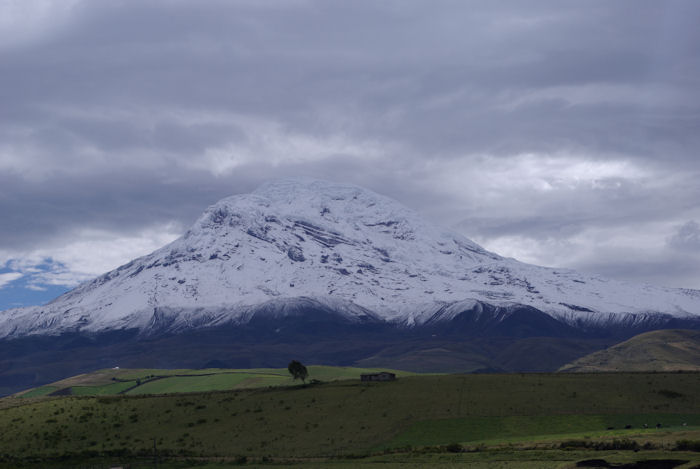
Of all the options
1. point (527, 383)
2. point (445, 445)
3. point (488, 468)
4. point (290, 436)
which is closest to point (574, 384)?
point (527, 383)

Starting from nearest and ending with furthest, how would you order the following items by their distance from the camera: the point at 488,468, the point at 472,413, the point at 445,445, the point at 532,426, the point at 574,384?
the point at 488,468 < the point at 445,445 < the point at 532,426 < the point at 472,413 < the point at 574,384

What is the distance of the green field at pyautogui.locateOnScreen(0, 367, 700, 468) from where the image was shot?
9488 centimetres

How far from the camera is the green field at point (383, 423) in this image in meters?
94.9

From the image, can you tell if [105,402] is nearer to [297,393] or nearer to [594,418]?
[297,393]

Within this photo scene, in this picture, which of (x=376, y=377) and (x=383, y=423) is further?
(x=376, y=377)

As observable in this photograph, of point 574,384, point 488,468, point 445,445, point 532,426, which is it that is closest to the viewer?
point 488,468

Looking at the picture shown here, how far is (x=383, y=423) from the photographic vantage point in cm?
11931

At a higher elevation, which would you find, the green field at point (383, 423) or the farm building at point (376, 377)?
the farm building at point (376, 377)

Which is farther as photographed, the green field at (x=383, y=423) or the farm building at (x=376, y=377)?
the farm building at (x=376, y=377)

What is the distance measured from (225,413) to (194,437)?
1300 centimetres

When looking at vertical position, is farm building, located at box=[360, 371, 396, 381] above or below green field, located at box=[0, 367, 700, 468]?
above

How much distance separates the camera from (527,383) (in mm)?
140125

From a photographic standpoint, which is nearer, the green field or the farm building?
the green field

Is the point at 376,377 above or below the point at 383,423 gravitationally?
above
